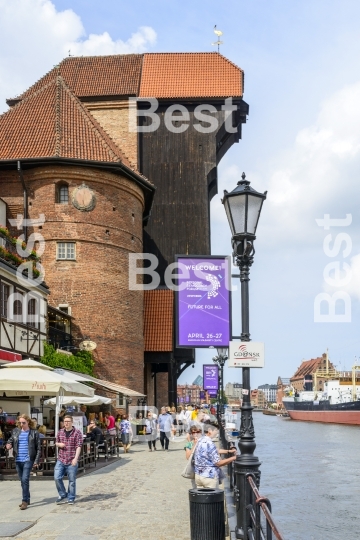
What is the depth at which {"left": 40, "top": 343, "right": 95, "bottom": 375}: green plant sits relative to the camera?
2741cm

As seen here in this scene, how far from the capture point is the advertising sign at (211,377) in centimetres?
3694

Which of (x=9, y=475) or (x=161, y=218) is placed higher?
(x=161, y=218)

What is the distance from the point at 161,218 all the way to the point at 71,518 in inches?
1326

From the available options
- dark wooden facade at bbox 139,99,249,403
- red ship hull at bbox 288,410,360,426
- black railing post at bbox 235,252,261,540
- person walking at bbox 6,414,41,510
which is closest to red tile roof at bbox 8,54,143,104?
dark wooden facade at bbox 139,99,249,403

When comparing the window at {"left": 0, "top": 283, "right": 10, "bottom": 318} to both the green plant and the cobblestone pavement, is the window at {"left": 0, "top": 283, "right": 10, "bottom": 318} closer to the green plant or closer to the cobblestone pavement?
the green plant

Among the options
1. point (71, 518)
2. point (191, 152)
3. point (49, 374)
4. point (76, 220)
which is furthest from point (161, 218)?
point (71, 518)

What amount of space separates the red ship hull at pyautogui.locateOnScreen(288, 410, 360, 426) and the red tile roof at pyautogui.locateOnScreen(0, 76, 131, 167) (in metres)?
56.8

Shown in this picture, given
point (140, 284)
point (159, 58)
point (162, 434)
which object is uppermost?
point (159, 58)

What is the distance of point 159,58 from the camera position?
4741 cm

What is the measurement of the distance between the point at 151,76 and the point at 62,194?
633 inches

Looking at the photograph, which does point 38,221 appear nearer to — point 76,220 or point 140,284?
point 76,220

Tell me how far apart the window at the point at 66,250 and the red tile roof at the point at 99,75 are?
14.3m

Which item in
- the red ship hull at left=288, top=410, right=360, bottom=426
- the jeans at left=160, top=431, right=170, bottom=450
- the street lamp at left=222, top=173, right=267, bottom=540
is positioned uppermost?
the street lamp at left=222, top=173, right=267, bottom=540

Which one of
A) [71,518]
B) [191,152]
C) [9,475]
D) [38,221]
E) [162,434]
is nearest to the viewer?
[71,518]
